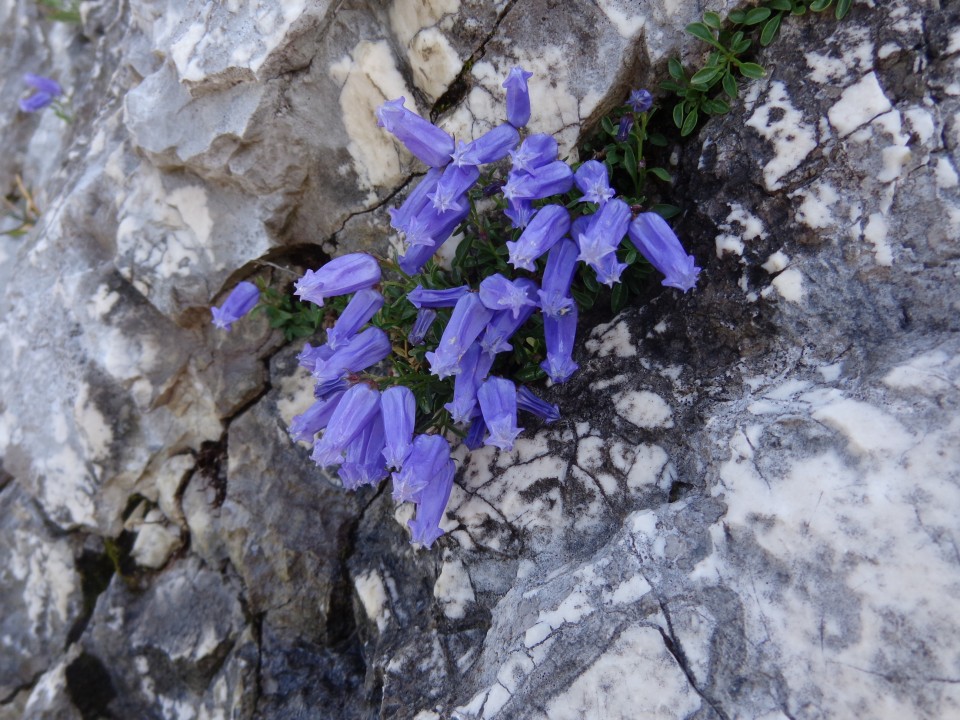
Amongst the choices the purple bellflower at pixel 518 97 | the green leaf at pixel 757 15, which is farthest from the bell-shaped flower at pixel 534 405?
the green leaf at pixel 757 15

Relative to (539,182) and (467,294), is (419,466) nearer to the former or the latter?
(467,294)

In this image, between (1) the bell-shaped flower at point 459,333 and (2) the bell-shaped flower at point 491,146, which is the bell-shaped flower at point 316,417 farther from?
(2) the bell-shaped flower at point 491,146

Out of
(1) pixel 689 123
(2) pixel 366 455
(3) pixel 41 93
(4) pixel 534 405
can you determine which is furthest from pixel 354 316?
(3) pixel 41 93

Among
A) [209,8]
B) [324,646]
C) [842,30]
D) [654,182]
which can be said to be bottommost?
[324,646]

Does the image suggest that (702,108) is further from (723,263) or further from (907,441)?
(907,441)

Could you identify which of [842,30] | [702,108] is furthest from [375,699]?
[842,30]

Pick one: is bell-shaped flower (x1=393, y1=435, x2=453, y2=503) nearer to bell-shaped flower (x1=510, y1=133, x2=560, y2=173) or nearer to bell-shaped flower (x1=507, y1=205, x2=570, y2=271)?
bell-shaped flower (x1=507, y1=205, x2=570, y2=271)

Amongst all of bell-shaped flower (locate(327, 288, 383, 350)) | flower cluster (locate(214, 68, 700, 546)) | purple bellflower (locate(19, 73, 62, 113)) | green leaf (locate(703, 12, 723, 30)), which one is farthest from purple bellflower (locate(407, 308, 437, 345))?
purple bellflower (locate(19, 73, 62, 113))
